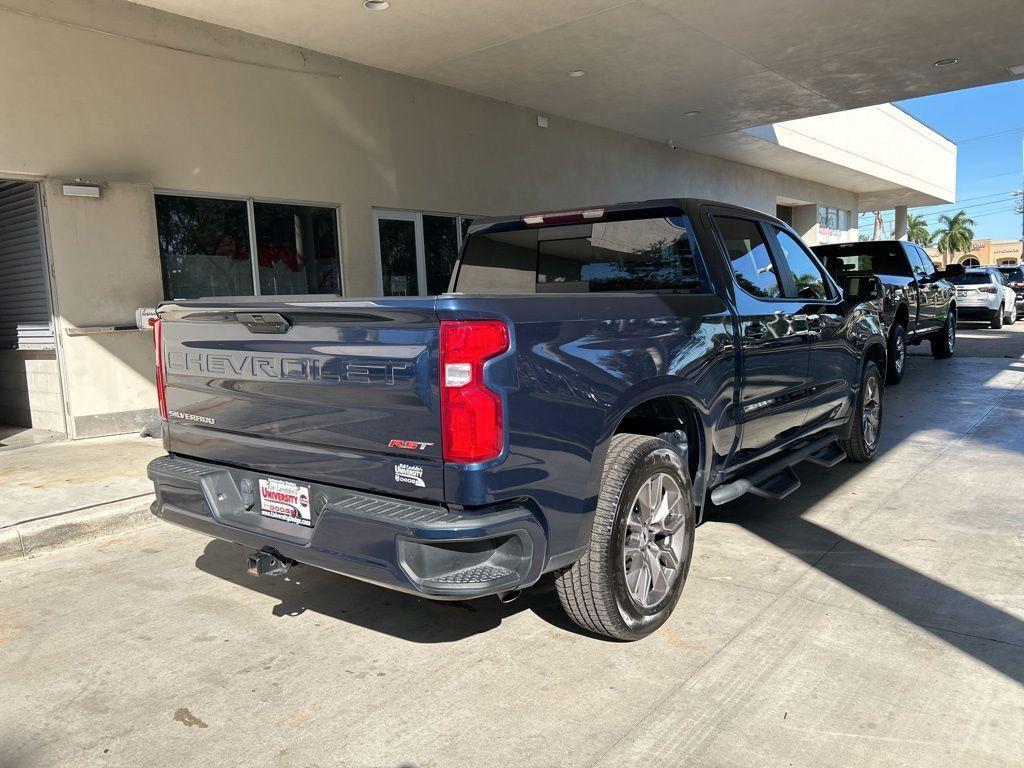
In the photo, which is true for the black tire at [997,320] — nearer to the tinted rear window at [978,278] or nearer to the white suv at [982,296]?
the white suv at [982,296]

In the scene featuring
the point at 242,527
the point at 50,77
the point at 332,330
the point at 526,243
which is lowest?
the point at 242,527

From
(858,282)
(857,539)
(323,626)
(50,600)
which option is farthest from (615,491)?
(858,282)

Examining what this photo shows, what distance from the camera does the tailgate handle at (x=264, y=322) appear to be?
317cm

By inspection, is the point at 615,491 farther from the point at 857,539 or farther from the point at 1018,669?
the point at 857,539

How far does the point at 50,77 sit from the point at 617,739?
8.23 meters

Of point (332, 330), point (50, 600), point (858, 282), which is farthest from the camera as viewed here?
point (858, 282)

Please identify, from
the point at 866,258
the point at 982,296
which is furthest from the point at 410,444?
the point at 982,296

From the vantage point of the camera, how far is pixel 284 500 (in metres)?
3.26

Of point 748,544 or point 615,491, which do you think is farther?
point 748,544

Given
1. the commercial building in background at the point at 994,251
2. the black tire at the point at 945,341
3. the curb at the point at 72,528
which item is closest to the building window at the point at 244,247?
the curb at the point at 72,528

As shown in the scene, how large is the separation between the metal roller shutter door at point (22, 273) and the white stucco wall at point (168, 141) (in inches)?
19.7

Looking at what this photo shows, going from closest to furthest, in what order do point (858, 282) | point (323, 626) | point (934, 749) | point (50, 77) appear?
point (934, 749) < point (323, 626) < point (858, 282) < point (50, 77)

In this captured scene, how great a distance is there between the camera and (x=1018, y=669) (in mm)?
3152

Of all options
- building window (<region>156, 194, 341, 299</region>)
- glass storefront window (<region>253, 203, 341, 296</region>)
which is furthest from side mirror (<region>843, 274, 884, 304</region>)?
glass storefront window (<region>253, 203, 341, 296</region>)
